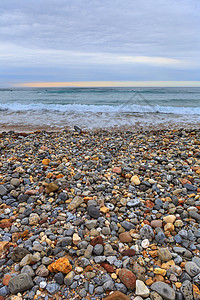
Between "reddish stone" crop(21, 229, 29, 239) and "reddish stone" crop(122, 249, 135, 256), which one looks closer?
"reddish stone" crop(122, 249, 135, 256)

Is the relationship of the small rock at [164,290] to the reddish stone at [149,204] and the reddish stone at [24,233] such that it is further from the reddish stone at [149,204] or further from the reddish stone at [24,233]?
the reddish stone at [24,233]

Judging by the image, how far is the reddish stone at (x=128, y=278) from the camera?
177 centimetres

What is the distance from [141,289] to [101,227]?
2.91ft

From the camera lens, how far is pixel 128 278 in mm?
1805

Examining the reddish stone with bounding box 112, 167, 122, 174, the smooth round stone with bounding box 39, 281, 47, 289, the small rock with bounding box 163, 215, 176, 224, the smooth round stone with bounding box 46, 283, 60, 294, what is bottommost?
the smooth round stone with bounding box 46, 283, 60, 294

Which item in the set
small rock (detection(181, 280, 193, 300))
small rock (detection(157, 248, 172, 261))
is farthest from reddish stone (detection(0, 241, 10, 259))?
small rock (detection(181, 280, 193, 300))

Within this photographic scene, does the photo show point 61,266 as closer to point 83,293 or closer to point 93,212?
point 83,293

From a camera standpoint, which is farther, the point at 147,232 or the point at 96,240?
the point at 147,232

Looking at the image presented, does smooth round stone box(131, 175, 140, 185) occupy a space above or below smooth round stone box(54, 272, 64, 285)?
above

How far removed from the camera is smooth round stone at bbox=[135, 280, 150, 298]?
5.54 ft

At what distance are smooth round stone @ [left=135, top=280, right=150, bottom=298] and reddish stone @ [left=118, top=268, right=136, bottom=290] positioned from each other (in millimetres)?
43

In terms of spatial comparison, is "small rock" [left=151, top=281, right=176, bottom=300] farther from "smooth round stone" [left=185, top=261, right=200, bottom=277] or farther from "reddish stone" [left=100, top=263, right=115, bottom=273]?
"reddish stone" [left=100, top=263, right=115, bottom=273]

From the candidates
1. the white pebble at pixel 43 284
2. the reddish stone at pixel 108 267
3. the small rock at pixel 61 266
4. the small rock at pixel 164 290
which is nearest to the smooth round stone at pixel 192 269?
the small rock at pixel 164 290

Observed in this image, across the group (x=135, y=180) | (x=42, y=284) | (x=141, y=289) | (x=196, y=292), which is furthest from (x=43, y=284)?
(x=135, y=180)
